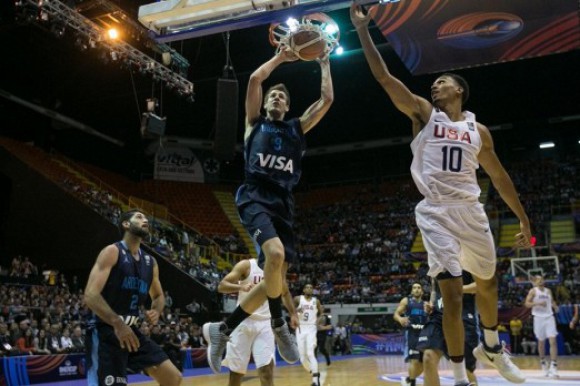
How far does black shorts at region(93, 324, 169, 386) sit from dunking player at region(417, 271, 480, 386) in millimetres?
2684

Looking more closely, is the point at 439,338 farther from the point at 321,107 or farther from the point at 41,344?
the point at 41,344

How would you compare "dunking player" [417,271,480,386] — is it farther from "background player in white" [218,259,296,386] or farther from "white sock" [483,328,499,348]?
"background player in white" [218,259,296,386]

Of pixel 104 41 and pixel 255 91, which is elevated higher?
pixel 104 41

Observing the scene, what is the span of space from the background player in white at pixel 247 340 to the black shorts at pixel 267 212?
186cm

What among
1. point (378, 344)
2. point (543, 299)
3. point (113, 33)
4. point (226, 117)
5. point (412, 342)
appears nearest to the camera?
point (412, 342)

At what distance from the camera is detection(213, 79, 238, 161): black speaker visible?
9.41m

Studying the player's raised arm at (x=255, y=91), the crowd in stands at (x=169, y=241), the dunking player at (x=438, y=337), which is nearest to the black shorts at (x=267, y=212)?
the player's raised arm at (x=255, y=91)

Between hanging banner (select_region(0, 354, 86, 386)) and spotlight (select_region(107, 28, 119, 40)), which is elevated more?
spotlight (select_region(107, 28, 119, 40))

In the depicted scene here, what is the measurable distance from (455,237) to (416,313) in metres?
4.75

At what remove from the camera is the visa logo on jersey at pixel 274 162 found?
14.6 feet

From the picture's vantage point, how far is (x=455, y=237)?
4.11 metres

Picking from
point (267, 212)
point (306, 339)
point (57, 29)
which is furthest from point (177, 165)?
point (267, 212)

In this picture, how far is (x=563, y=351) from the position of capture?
19.2 meters

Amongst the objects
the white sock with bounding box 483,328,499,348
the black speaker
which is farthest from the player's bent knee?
the black speaker
